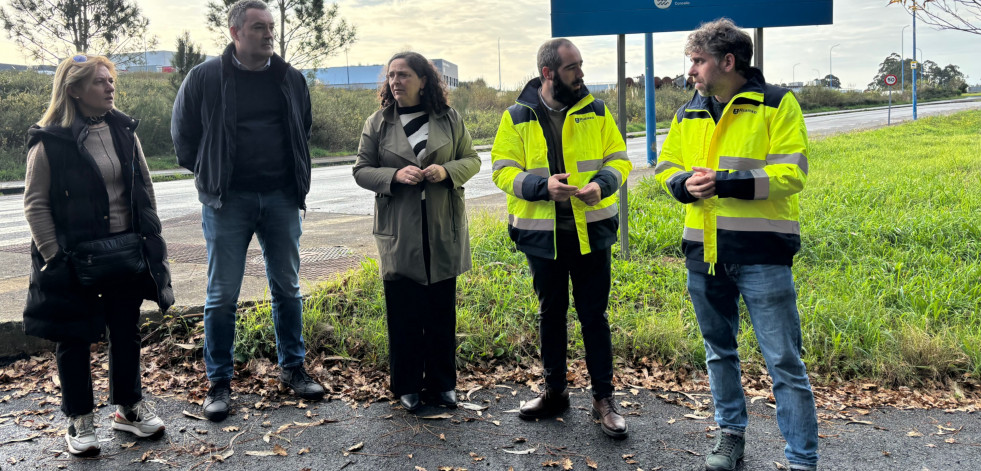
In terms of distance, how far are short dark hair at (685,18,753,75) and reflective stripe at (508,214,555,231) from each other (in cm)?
107

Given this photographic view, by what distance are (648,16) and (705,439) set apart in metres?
3.87

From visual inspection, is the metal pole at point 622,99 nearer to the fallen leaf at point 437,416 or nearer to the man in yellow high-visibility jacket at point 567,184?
the man in yellow high-visibility jacket at point 567,184

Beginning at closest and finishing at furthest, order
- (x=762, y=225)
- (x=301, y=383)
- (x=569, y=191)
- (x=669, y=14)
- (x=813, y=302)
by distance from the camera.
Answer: (x=762, y=225) → (x=569, y=191) → (x=301, y=383) → (x=813, y=302) → (x=669, y=14)

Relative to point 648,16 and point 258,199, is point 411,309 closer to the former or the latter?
point 258,199

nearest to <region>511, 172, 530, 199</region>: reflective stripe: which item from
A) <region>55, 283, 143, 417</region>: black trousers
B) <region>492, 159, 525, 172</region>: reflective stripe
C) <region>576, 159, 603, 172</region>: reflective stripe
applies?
<region>492, 159, 525, 172</region>: reflective stripe

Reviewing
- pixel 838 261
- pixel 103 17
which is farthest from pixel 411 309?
pixel 103 17

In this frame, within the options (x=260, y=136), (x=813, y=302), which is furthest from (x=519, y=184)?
(x=813, y=302)

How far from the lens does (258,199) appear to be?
4117 mm

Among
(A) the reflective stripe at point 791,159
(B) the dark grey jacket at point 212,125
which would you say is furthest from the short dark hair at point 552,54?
(B) the dark grey jacket at point 212,125

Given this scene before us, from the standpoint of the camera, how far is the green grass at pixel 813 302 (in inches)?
181

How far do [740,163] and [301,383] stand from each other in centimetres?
274

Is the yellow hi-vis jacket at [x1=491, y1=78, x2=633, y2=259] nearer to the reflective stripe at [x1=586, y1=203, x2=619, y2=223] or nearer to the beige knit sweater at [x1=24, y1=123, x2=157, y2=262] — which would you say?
the reflective stripe at [x1=586, y1=203, x2=619, y2=223]

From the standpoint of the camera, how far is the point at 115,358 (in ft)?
12.4

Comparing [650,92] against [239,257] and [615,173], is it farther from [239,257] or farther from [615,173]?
[239,257]
